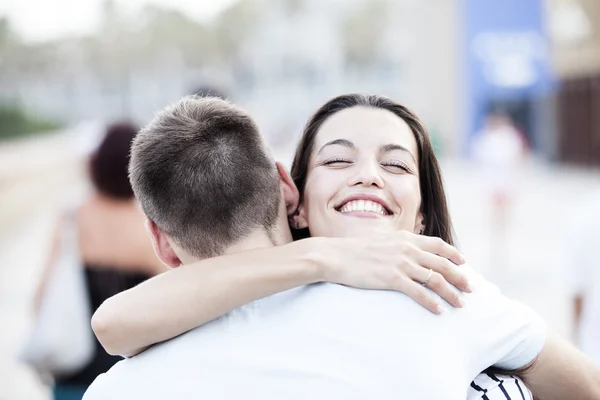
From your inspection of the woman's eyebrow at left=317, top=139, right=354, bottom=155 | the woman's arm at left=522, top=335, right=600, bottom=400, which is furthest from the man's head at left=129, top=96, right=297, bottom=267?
the woman's arm at left=522, top=335, right=600, bottom=400

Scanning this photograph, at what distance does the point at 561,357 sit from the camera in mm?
1622

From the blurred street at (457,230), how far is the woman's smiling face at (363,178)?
6.82 ft

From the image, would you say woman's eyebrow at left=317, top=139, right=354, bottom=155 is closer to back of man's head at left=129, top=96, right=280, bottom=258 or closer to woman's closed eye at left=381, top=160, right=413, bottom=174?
woman's closed eye at left=381, top=160, right=413, bottom=174

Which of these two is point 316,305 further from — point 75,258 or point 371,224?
point 75,258

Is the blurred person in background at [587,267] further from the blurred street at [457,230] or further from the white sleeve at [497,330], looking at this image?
the white sleeve at [497,330]

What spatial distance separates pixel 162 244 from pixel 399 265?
1.83 feet

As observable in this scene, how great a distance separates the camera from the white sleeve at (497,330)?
1.44 metres

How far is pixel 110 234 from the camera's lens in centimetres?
360

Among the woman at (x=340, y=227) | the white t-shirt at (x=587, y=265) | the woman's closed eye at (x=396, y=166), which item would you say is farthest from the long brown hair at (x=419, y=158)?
the white t-shirt at (x=587, y=265)

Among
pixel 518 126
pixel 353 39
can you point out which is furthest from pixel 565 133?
pixel 353 39

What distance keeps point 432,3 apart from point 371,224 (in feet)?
109

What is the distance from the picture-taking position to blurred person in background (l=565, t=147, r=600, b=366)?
3.08 metres

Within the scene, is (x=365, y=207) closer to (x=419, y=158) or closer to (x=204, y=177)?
(x=419, y=158)

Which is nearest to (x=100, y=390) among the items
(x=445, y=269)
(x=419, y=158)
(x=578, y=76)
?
(x=445, y=269)
